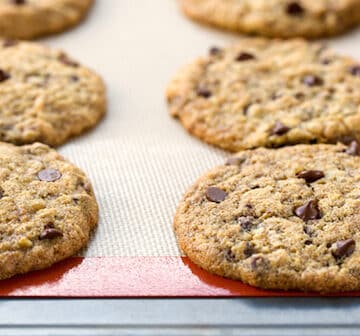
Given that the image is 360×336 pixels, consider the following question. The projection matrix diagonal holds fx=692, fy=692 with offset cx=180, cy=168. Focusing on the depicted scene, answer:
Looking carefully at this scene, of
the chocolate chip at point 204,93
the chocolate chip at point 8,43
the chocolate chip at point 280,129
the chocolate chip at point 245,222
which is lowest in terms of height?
the chocolate chip at point 8,43

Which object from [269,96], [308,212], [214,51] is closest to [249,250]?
[308,212]

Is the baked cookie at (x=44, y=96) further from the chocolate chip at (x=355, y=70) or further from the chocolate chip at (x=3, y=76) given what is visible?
the chocolate chip at (x=355, y=70)

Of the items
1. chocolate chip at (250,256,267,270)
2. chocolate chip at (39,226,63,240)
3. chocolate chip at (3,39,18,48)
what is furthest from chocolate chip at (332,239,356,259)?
chocolate chip at (3,39,18,48)

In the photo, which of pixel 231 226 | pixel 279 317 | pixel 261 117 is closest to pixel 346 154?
pixel 261 117

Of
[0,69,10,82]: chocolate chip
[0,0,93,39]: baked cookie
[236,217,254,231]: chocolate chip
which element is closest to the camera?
[236,217,254,231]: chocolate chip

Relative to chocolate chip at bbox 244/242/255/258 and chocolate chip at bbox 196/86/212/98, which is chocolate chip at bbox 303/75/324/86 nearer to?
chocolate chip at bbox 196/86/212/98

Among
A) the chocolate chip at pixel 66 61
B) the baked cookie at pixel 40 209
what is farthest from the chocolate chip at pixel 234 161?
the chocolate chip at pixel 66 61

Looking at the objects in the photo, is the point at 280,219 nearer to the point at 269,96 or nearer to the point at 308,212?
the point at 308,212
